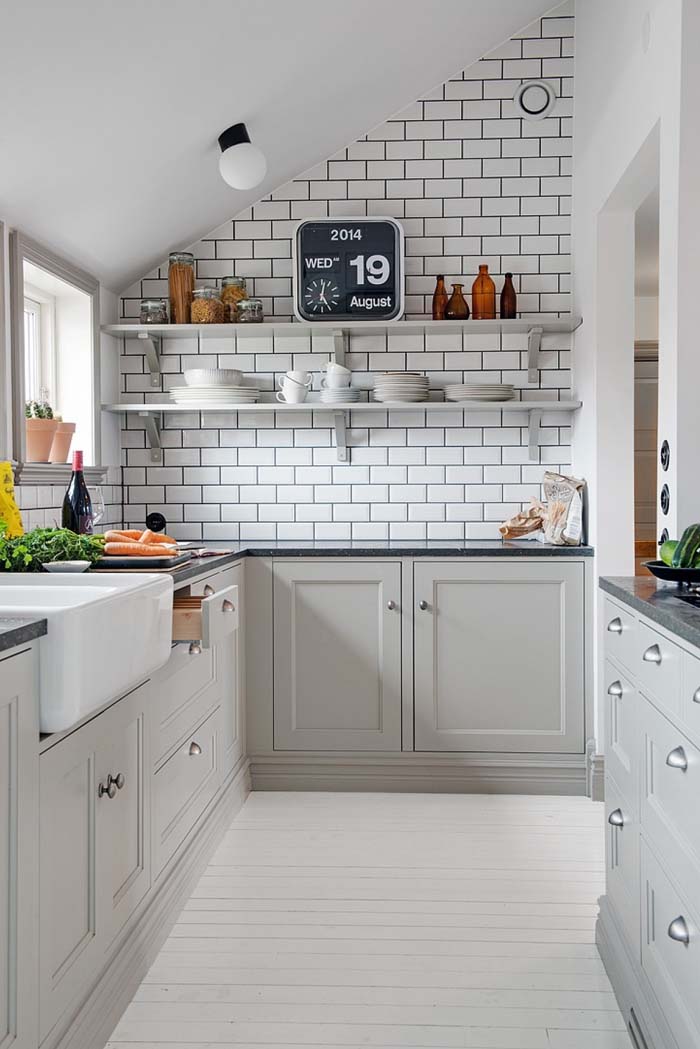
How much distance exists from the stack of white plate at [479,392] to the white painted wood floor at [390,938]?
162 cm

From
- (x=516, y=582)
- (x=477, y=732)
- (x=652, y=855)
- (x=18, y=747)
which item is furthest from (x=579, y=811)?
(x=18, y=747)

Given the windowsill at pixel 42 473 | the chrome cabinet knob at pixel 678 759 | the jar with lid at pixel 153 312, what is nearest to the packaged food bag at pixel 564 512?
→ the jar with lid at pixel 153 312

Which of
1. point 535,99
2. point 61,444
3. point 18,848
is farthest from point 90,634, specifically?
point 535,99

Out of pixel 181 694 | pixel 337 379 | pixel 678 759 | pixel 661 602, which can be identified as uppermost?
pixel 337 379

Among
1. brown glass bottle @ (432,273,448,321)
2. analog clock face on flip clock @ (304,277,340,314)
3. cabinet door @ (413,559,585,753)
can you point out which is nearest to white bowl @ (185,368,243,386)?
analog clock face on flip clock @ (304,277,340,314)

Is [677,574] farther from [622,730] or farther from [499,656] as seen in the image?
[499,656]

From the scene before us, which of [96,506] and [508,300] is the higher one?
[508,300]

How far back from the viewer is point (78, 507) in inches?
120

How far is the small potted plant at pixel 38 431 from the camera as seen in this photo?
3.26 m

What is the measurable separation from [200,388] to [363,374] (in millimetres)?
738

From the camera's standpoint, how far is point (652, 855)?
1.83m

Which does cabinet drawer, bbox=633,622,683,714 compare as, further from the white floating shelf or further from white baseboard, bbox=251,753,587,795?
the white floating shelf

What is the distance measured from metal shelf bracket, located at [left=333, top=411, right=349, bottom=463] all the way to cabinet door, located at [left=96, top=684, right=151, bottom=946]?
6.53 ft

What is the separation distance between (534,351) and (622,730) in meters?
2.25
